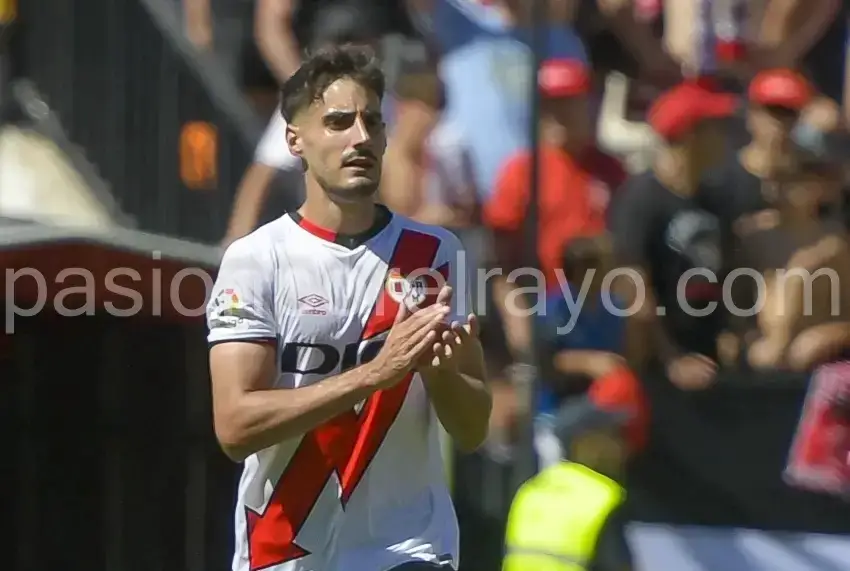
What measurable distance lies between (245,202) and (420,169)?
2.59 feet

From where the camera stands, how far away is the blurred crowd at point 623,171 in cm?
586

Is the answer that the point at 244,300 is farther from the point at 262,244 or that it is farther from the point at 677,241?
the point at 677,241

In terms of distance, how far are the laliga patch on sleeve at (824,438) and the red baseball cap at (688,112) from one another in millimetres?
1160

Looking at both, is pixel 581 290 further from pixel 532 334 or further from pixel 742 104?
pixel 742 104

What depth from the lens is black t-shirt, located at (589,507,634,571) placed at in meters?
5.00

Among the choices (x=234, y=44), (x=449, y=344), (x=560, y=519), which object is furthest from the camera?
(x=234, y=44)

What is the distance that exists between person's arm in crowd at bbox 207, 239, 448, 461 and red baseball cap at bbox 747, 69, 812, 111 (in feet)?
10.7

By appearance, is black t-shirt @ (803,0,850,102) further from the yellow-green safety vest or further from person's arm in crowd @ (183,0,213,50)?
person's arm in crowd @ (183,0,213,50)

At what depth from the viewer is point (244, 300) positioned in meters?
3.23

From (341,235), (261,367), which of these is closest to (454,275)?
(341,235)

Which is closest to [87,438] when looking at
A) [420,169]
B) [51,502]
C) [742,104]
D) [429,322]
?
[51,502]

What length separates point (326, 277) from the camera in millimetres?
3279

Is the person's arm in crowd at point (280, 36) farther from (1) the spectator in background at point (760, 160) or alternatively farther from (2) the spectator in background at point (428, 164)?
(1) the spectator in background at point (760, 160)

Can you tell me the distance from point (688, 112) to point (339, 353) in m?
3.21
